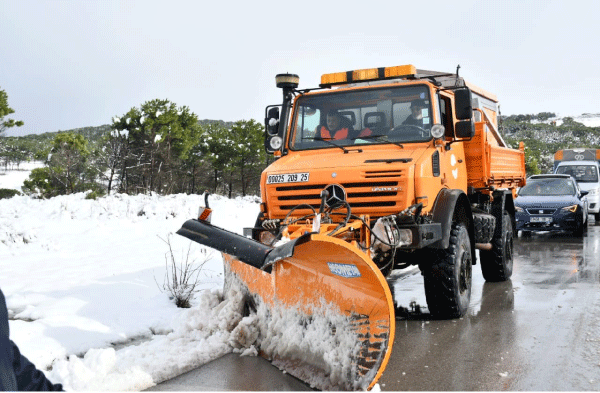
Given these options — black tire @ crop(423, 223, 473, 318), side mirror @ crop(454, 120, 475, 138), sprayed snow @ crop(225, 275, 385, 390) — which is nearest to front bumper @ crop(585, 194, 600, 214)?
side mirror @ crop(454, 120, 475, 138)

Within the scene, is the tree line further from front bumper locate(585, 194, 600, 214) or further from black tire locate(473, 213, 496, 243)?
black tire locate(473, 213, 496, 243)

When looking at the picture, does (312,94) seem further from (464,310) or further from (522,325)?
(522,325)

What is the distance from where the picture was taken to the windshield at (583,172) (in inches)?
767

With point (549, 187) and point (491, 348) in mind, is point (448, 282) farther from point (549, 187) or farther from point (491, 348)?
point (549, 187)

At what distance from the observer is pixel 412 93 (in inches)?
231

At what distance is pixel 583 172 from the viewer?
1975 cm

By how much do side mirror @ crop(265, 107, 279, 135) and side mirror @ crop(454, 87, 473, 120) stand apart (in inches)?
86.3

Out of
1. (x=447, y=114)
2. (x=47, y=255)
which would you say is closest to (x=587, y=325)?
(x=447, y=114)

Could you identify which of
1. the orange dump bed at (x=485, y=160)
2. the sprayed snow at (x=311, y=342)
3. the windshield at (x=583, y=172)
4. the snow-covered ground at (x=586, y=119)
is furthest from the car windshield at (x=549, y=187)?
the snow-covered ground at (x=586, y=119)

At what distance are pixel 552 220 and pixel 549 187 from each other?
178 cm

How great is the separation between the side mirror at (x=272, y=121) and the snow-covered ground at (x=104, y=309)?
2.00 meters

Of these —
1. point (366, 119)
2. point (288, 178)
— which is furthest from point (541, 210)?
point (288, 178)

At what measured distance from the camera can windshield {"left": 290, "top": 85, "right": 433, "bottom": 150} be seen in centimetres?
579

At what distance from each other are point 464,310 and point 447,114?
2.22m
